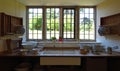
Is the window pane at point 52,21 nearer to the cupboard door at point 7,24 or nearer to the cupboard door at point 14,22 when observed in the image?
the cupboard door at point 14,22

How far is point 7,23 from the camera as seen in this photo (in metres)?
3.80

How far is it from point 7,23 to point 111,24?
8.21 ft

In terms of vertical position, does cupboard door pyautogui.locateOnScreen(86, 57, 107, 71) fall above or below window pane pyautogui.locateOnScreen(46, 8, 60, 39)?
below

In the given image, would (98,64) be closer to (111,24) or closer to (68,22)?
(111,24)

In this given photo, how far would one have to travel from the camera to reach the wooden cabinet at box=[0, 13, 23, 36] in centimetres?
353

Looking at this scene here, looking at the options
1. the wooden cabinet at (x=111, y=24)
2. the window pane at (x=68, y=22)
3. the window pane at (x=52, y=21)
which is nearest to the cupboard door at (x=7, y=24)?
the window pane at (x=52, y=21)

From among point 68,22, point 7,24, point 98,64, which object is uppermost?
point 68,22

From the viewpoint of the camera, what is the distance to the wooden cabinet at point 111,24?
148 inches

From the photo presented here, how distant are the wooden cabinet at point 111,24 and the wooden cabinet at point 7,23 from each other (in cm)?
229

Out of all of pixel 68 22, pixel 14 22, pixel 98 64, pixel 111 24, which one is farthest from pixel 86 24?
pixel 14 22

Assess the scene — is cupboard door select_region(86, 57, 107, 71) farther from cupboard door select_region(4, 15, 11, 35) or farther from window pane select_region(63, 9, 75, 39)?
cupboard door select_region(4, 15, 11, 35)

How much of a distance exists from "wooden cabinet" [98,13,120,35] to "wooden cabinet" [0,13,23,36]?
2.29 meters

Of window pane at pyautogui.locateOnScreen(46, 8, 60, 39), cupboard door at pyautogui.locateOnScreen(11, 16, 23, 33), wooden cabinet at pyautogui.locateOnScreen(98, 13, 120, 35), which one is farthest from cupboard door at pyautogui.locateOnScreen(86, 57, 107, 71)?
cupboard door at pyautogui.locateOnScreen(11, 16, 23, 33)

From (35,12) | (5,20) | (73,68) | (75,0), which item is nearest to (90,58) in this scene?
(73,68)
